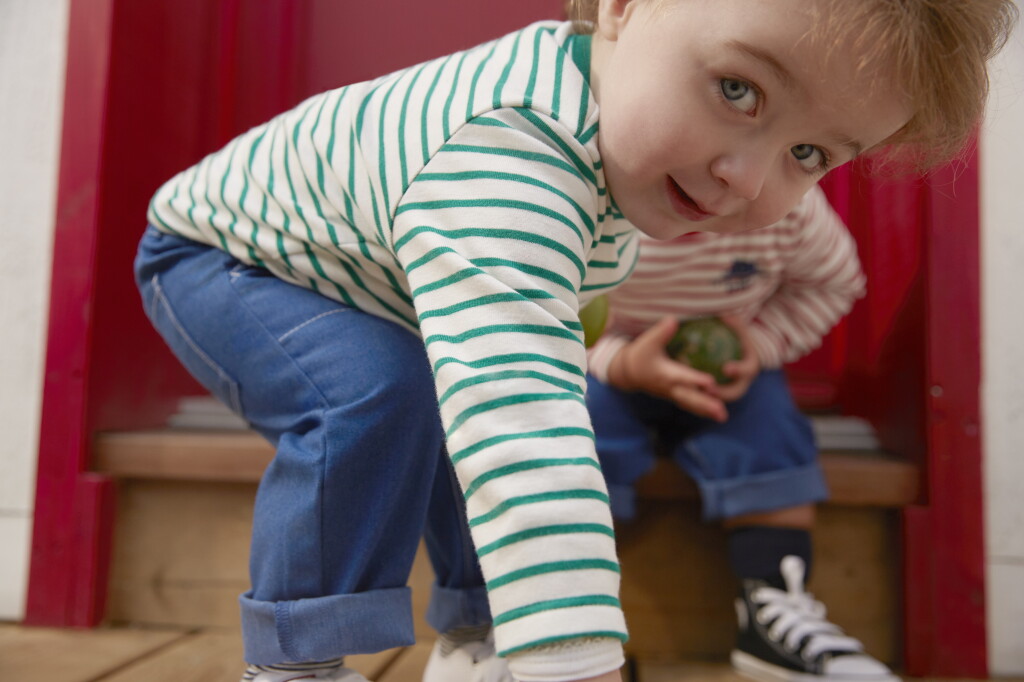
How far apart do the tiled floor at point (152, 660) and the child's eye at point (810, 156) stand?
631 millimetres

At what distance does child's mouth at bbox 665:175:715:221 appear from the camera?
0.69 m

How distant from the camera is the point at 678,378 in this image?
1131 mm

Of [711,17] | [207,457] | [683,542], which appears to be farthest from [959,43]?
[207,457]

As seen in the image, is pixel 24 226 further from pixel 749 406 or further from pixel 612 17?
pixel 749 406

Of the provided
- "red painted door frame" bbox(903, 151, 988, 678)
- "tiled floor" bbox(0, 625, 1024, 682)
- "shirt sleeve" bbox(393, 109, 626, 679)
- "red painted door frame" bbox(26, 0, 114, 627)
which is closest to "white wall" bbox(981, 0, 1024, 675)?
"red painted door frame" bbox(903, 151, 988, 678)

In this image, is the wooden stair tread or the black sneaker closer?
the black sneaker

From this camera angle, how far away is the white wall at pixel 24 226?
4.01ft

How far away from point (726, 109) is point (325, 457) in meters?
0.42

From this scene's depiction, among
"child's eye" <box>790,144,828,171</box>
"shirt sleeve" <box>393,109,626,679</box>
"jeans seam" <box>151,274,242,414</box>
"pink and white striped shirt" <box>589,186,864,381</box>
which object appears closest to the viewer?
"shirt sleeve" <box>393,109,626,679</box>

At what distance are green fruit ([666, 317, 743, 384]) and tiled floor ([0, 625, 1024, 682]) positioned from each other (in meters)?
0.38

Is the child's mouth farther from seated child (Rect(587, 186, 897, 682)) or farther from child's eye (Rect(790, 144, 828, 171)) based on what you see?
seated child (Rect(587, 186, 897, 682))

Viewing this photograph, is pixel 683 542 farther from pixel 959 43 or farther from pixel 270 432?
pixel 959 43

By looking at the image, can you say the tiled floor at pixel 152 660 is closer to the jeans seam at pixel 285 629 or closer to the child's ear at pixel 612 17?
the jeans seam at pixel 285 629

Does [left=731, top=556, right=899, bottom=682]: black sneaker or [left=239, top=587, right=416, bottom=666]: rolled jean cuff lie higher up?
[left=239, top=587, right=416, bottom=666]: rolled jean cuff
